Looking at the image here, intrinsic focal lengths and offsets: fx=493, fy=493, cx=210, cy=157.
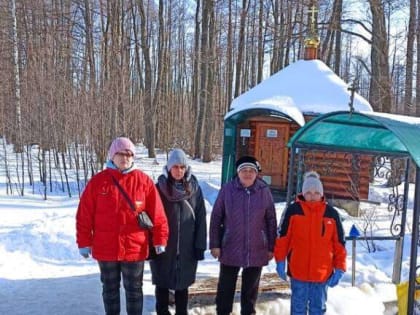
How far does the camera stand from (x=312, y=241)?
401 cm

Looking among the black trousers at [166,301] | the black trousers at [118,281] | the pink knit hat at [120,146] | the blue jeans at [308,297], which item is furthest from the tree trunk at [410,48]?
the black trousers at [118,281]

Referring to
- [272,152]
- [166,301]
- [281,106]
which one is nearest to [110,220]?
[166,301]

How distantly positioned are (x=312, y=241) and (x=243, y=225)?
0.64m

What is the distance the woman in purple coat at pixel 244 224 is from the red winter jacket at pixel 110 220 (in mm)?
665

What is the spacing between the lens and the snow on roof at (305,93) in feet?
37.7

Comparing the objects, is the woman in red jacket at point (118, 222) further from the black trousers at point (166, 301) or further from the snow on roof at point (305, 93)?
the snow on roof at point (305, 93)

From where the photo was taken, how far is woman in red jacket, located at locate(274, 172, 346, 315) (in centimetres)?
402

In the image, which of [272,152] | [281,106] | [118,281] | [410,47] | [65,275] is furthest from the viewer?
[410,47]

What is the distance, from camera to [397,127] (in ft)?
13.4

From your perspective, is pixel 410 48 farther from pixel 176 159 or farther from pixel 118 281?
pixel 118 281

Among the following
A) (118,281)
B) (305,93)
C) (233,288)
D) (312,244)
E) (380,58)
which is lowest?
(233,288)

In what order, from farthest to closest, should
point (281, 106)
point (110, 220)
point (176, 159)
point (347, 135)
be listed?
1. point (281, 106)
2. point (347, 135)
3. point (176, 159)
4. point (110, 220)

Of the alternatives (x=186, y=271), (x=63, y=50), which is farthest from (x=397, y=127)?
(x=63, y=50)

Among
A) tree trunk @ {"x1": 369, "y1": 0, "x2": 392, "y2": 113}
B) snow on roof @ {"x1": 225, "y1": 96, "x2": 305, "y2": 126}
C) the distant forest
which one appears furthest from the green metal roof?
tree trunk @ {"x1": 369, "y1": 0, "x2": 392, "y2": 113}
